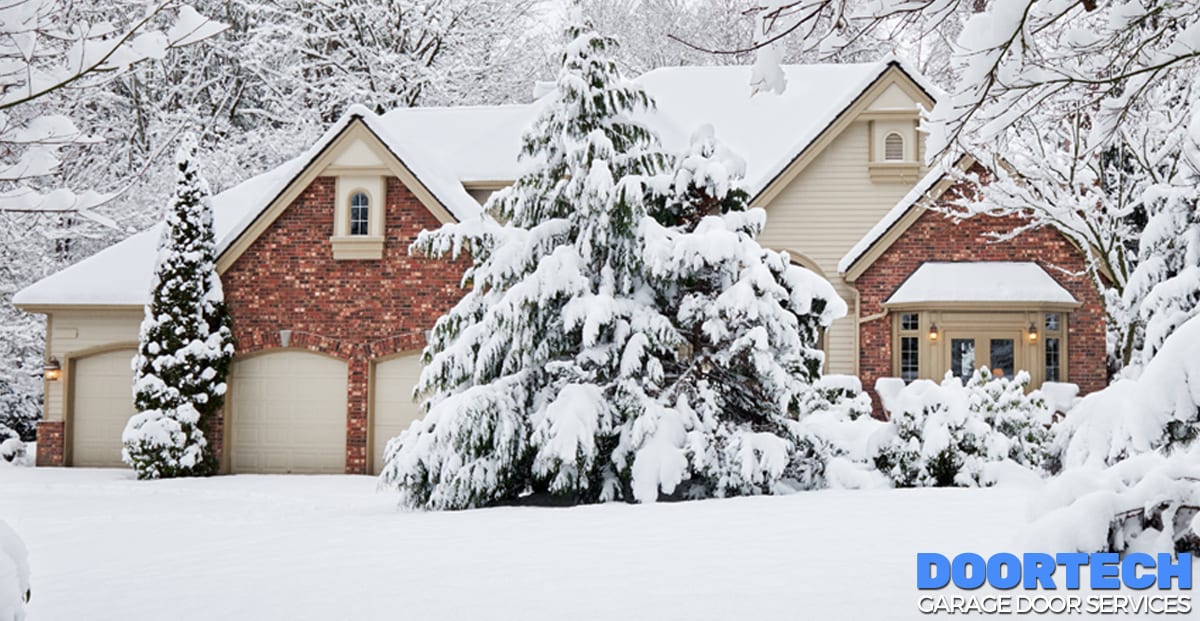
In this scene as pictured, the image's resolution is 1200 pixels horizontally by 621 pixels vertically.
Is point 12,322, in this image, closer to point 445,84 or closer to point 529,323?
point 445,84

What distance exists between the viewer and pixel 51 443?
18.8 metres

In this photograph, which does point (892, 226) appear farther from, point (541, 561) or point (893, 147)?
point (541, 561)

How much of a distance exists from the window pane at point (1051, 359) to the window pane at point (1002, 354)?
0.58 m

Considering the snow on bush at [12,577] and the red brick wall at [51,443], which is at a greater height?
the snow on bush at [12,577]

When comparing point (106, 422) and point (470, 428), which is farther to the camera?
point (106, 422)

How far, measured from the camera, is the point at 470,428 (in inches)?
382

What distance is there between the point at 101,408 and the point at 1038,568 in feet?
57.5

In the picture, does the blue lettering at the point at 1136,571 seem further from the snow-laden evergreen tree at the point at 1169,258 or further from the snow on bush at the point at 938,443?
the snow-laden evergreen tree at the point at 1169,258

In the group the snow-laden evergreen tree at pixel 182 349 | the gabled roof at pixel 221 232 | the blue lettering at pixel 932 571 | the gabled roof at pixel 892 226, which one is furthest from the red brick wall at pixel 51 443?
the blue lettering at pixel 932 571

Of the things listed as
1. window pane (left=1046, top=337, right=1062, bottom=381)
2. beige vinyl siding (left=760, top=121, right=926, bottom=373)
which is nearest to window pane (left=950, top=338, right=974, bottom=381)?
window pane (left=1046, top=337, right=1062, bottom=381)

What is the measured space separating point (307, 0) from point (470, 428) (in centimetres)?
1797

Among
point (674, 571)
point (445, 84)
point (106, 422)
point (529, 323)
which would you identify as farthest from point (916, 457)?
point (445, 84)

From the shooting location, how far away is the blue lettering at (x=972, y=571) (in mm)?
4953

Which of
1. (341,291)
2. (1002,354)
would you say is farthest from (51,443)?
(1002,354)
